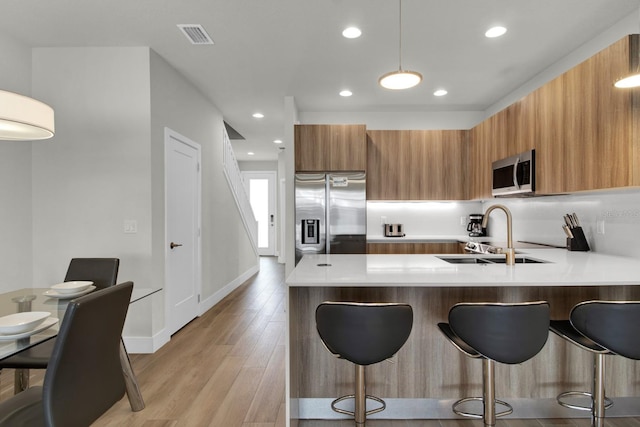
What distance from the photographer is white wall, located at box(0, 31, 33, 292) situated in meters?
3.06

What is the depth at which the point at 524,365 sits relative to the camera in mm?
2234

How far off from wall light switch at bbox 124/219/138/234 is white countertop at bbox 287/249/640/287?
1.75 metres

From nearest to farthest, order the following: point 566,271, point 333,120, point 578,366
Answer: point 566,271 → point 578,366 → point 333,120

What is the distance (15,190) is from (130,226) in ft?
3.23

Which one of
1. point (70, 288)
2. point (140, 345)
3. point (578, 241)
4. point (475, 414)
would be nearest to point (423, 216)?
point (578, 241)

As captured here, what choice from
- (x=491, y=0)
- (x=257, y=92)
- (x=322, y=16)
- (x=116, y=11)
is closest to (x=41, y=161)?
(x=116, y=11)

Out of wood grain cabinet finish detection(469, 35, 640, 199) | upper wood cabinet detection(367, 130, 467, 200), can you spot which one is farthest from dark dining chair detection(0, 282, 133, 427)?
upper wood cabinet detection(367, 130, 467, 200)

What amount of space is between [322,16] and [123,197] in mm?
2328

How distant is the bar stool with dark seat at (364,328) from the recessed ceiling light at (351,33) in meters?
2.33

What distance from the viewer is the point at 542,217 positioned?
3914 millimetres

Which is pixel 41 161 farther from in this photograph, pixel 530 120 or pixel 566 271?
pixel 530 120

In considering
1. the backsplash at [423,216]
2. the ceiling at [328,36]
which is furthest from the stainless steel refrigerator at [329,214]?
the ceiling at [328,36]

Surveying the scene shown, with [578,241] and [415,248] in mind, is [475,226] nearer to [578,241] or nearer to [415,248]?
[415,248]

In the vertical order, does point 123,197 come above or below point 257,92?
below
